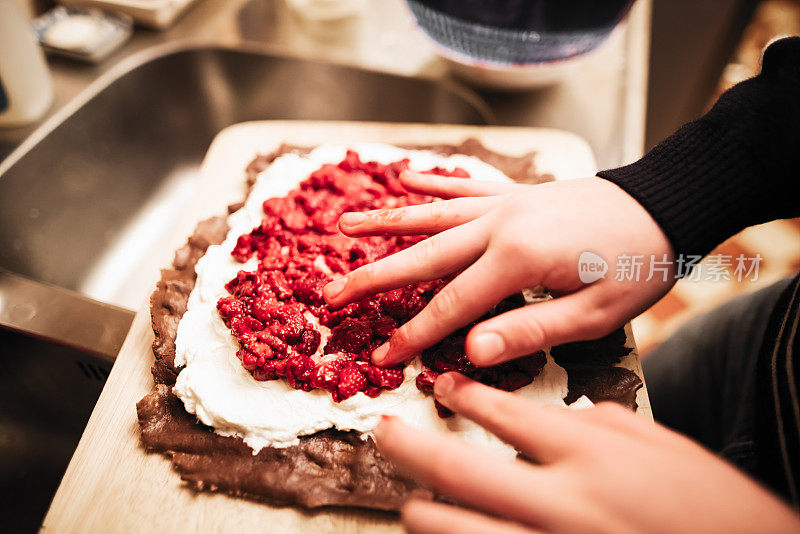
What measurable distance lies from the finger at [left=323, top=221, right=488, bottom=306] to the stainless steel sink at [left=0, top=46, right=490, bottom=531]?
1.96 ft

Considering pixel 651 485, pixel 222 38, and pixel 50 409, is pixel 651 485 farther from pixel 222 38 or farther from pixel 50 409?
pixel 222 38

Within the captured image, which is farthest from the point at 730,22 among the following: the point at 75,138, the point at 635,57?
the point at 75,138

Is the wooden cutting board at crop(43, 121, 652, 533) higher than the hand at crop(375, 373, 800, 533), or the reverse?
the hand at crop(375, 373, 800, 533)

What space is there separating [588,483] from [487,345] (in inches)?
9.6

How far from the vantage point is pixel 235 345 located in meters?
1.01

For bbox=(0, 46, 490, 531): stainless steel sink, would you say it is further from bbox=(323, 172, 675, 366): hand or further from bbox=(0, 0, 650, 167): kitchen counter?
bbox=(323, 172, 675, 366): hand

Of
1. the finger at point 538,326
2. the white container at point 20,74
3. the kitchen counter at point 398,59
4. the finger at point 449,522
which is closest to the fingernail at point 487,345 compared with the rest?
the finger at point 538,326

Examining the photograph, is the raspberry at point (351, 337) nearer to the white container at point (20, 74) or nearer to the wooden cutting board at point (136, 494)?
the wooden cutting board at point (136, 494)

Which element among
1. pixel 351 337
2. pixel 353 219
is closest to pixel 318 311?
pixel 351 337

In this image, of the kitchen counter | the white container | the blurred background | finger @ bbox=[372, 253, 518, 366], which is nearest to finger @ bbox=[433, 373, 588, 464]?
finger @ bbox=[372, 253, 518, 366]

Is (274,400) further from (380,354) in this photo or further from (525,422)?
(525,422)

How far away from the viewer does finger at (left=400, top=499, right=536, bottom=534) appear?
1.89 ft

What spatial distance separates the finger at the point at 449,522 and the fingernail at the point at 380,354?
1.15 ft

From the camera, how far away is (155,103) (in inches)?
66.4
